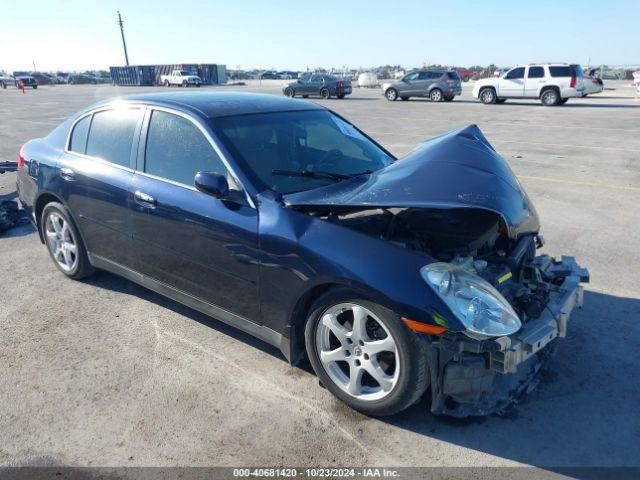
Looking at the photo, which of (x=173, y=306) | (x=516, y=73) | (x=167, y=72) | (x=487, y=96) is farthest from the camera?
(x=167, y=72)

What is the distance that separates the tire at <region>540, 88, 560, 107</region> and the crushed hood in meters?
21.9

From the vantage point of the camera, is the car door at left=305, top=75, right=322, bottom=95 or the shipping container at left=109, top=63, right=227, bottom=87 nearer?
the car door at left=305, top=75, right=322, bottom=95

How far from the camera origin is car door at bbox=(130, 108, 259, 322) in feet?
10.8

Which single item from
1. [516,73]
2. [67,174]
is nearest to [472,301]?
[67,174]

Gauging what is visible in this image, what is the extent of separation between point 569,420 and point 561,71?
2317 centimetres

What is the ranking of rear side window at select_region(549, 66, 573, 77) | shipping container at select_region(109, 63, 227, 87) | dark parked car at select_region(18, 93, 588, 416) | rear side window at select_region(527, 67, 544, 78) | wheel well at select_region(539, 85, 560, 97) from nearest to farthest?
dark parked car at select_region(18, 93, 588, 416) < rear side window at select_region(549, 66, 573, 77) < wheel well at select_region(539, 85, 560, 97) < rear side window at select_region(527, 67, 544, 78) < shipping container at select_region(109, 63, 227, 87)

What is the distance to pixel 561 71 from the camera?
74.2 feet

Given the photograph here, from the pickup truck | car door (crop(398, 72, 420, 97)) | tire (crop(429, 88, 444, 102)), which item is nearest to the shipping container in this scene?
the pickup truck

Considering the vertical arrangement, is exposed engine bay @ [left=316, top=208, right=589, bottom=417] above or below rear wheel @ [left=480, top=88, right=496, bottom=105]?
above

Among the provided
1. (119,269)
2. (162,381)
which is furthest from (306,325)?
(119,269)

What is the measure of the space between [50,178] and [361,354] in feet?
10.9

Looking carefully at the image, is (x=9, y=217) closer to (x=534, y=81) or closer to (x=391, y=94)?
(x=534, y=81)

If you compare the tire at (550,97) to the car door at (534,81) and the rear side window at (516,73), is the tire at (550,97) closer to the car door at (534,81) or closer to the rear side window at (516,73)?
the car door at (534,81)

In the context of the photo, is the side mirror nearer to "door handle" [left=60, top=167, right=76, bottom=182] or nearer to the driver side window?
"door handle" [left=60, top=167, right=76, bottom=182]
